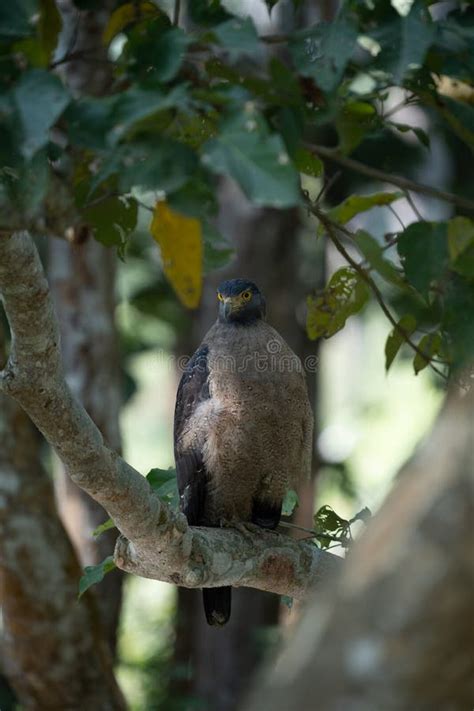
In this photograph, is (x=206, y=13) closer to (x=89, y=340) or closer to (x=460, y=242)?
(x=460, y=242)

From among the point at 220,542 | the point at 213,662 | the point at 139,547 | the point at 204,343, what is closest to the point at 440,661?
the point at 139,547

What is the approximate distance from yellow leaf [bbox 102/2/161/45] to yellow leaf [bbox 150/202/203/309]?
119cm

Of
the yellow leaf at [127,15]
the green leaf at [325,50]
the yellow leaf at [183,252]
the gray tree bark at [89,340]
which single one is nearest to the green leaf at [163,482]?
the yellow leaf at [183,252]

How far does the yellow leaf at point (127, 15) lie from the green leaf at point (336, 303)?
124 centimetres

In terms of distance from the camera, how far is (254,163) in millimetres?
2129

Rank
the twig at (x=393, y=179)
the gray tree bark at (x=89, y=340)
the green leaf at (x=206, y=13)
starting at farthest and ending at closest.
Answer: the gray tree bark at (x=89, y=340) < the twig at (x=393, y=179) < the green leaf at (x=206, y=13)

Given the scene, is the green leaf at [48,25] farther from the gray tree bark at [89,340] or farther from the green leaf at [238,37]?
the gray tree bark at [89,340]

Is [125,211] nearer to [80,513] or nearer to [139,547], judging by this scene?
[139,547]

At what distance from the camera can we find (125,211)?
3.44 m

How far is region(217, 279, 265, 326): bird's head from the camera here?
5133 millimetres

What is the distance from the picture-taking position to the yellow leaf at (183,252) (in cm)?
262

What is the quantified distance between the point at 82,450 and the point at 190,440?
1658mm

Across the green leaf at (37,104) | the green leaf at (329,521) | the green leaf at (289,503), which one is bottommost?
the green leaf at (289,503)

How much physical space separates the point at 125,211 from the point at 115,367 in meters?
3.96
